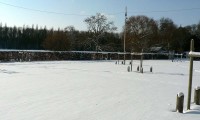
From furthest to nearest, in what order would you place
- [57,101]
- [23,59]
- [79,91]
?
[23,59] → [79,91] → [57,101]

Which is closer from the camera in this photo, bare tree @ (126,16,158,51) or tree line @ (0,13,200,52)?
tree line @ (0,13,200,52)

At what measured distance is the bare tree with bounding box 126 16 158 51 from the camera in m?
81.9

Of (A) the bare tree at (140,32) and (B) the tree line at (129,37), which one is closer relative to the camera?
(B) the tree line at (129,37)

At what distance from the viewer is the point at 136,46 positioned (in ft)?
270

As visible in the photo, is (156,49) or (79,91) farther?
(156,49)

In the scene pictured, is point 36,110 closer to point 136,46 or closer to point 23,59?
point 23,59

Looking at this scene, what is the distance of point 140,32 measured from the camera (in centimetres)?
8488

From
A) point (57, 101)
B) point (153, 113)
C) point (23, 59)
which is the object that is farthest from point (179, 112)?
point (23, 59)

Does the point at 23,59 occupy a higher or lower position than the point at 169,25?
lower

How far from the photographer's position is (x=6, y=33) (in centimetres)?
12375

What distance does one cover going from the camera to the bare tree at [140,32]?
3223 inches

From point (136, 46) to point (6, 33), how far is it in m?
60.7

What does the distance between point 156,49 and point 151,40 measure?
5.86 m

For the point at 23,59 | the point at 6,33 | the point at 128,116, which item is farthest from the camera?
the point at 6,33
